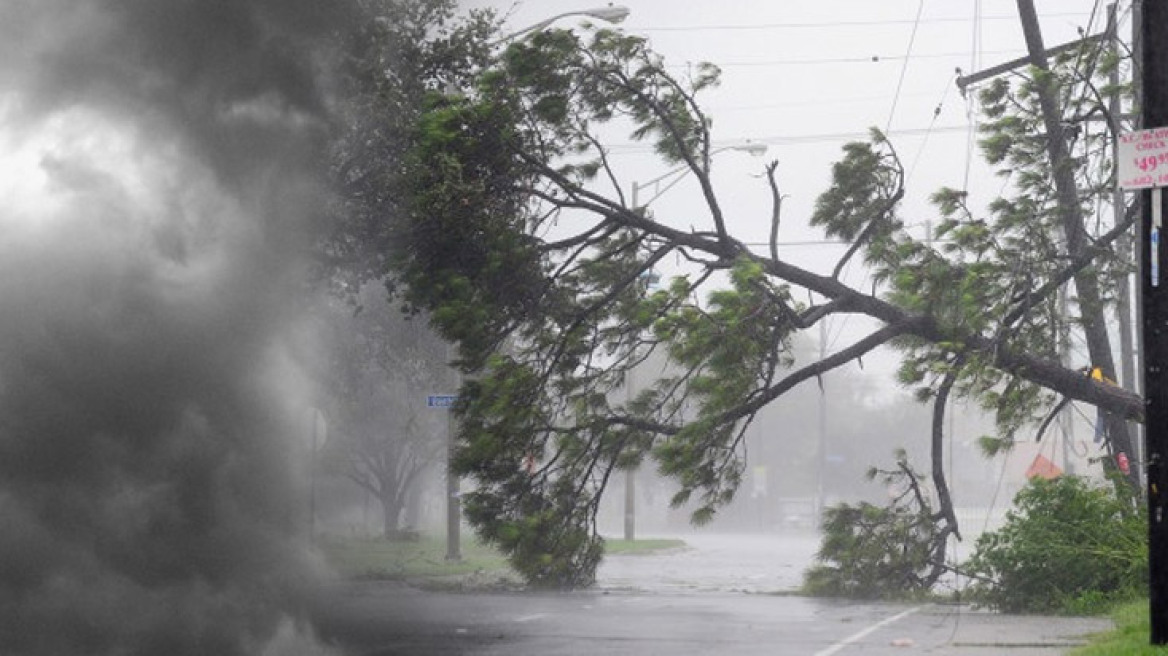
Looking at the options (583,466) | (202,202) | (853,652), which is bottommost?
(853,652)

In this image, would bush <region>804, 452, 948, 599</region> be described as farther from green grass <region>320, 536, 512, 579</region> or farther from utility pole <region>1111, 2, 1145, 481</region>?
green grass <region>320, 536, 512, 579</region>

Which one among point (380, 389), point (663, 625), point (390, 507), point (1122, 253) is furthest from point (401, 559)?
point (663, 625)

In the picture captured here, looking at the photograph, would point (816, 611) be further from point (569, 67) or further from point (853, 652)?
point (569, 67)

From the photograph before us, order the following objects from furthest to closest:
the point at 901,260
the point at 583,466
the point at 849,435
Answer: the point at 849,435, the point at 901,260, the point at 583,466

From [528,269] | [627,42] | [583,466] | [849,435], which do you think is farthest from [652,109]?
[849,435]

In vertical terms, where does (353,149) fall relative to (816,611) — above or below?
above

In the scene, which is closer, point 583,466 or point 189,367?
point 189,367

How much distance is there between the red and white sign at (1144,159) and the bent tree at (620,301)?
18.2 ft

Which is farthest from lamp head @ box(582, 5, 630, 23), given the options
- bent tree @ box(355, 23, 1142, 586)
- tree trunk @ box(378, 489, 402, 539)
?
tree trunk @ box(378, 489, 402, 539)

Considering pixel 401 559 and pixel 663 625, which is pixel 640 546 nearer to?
pixel 401 559

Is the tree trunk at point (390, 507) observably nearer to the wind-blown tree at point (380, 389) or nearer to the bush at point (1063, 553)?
the wind-blown tree at point (380, 389)

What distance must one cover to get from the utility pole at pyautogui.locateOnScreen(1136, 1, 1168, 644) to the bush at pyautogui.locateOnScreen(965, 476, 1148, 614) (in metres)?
8.26

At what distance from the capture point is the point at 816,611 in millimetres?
21484

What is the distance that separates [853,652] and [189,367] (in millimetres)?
6391
